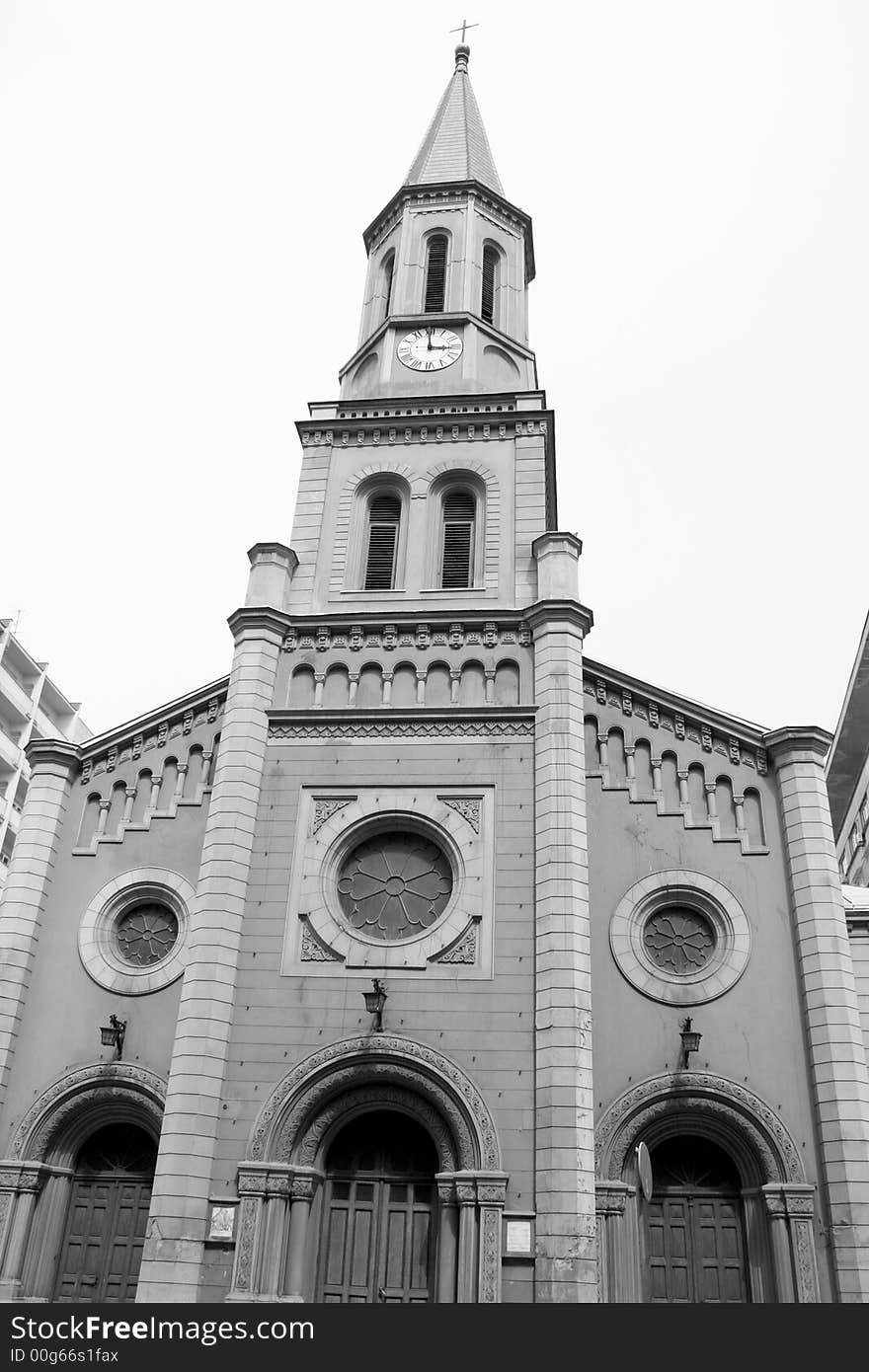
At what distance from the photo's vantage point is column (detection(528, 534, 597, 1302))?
16.4 m

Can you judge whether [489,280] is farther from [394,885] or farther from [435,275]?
[394,885]

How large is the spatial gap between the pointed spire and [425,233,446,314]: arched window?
2.45m

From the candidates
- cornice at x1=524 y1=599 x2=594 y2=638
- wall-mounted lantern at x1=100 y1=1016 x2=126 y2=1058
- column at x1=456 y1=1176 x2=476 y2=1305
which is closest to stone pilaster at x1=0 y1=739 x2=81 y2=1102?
wall-mounted lantern at x1=100 y1=1016 x2=126 y2=1058

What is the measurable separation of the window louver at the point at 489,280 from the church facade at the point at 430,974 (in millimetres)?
7973

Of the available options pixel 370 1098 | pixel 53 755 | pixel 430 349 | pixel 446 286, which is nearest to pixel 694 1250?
pixel 370 1098

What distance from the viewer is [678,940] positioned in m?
20.3

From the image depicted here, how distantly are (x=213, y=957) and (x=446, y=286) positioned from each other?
1966 centimetres

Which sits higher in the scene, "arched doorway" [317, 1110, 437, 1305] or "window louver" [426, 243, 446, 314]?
"window louver" [426, 243, 446, 314]

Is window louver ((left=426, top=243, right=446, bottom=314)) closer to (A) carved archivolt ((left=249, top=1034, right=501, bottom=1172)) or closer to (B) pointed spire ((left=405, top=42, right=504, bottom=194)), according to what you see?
(B) pointed spire ((left=405, top=42, right=504, bottom=194))

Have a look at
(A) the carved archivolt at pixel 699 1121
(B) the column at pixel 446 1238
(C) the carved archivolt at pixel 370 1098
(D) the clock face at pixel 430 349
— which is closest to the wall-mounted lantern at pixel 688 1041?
(A) the carved archivolt at pixel 699 1121

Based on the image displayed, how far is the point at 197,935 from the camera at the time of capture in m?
19.2
